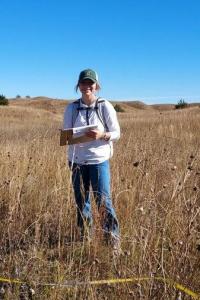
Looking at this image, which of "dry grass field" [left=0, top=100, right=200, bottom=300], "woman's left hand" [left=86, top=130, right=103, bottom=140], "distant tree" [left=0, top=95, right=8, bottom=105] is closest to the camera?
"dry grass field" [left=0, top=100, right=200, bottom=300]

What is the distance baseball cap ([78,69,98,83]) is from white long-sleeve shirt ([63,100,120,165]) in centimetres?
21

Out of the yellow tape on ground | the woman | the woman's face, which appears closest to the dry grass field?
the yellow tape on ground

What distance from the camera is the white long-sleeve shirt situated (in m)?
3.66

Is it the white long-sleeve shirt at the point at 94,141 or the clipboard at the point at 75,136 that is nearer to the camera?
the clipboard at the point at 75,136

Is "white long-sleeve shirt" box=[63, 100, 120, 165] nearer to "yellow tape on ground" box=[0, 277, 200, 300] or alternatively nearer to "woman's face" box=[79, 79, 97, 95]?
"woman's face" box=[79, 79, 97, 95]

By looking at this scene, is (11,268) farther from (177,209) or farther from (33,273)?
(177,209)

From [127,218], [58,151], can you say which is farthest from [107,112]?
[58,151]

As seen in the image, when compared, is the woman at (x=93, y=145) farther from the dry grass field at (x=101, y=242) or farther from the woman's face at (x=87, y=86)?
the dry grass field at (x=101, y=242)

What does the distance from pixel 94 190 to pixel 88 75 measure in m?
0.98

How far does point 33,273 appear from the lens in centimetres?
297

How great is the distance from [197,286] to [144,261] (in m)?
0.35

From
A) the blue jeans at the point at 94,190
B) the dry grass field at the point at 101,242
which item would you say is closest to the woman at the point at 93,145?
the blue jeans at the point at 94,190

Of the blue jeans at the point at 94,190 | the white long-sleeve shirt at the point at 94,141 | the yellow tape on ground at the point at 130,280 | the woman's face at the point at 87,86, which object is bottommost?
the yellow tape on ground at the point at 130,280

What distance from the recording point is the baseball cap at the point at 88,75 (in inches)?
144
